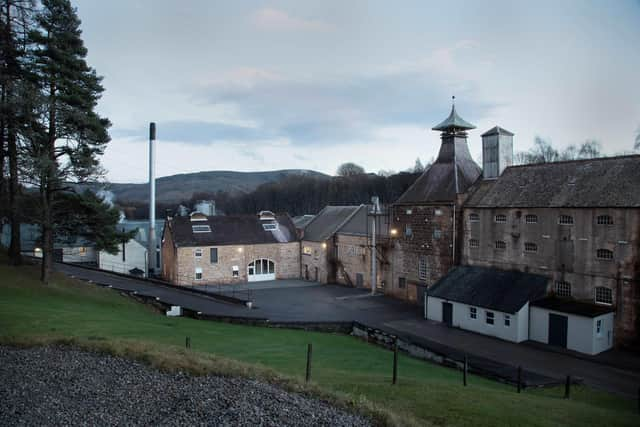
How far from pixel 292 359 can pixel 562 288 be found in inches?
630

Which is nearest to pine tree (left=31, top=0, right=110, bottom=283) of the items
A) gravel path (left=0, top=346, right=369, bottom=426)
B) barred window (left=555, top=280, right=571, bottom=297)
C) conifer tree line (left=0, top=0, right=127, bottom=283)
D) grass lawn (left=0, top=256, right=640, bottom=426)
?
conifer tree line (left=0, top=0, right=127, bottom=283)

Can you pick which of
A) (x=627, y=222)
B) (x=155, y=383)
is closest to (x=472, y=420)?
(x=155, y=383)

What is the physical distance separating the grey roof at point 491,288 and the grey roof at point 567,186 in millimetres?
4099

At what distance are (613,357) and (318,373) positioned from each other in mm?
14995

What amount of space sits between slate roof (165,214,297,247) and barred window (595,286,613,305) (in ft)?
90.7

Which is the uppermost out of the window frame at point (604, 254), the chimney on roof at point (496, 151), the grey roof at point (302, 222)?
the chimney on roof at point (496, 151)

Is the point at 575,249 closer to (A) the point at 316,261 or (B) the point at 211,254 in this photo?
(A) the point at 316,261

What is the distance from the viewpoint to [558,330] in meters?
21.8

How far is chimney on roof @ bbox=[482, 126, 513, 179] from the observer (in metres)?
29.5

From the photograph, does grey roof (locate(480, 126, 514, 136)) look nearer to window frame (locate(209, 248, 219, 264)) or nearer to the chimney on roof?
the chimney on roof

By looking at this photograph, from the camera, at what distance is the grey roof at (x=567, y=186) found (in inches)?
861

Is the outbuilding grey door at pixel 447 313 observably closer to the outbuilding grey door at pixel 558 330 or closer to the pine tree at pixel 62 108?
the outbuilding grey door at pixel 558 330

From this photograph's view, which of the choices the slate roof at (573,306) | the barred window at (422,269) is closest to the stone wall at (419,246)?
the barred window at (422,269)

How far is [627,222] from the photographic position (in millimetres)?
20797
